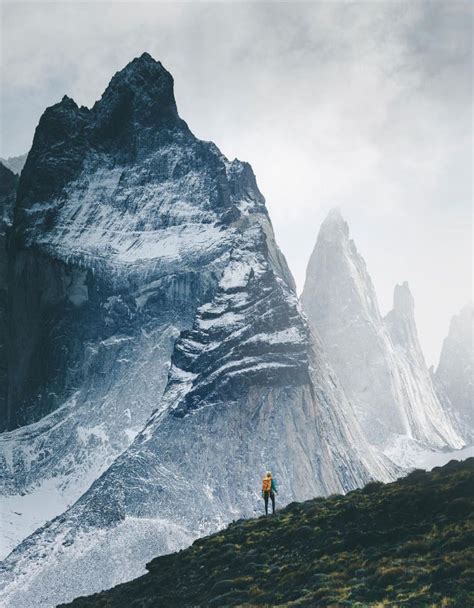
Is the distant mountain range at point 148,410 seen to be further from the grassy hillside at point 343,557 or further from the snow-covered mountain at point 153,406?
the grassy hillside at point 343,557

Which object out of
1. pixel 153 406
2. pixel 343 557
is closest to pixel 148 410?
pixel 153 406

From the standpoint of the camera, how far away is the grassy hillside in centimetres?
3400

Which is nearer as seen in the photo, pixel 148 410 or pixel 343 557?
pixel 343 557

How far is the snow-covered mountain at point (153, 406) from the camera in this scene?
415 ft

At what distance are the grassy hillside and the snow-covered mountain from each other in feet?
232

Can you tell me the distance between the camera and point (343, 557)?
40312 millimetres

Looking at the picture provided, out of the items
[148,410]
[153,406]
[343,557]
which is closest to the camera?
[343,557]

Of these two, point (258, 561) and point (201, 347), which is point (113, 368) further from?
point (258, 561)

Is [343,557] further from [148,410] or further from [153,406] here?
[153,406]


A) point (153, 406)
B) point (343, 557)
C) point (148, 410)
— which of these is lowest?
point (343, 557)

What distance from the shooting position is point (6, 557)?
126 meters

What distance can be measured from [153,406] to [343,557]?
457ft

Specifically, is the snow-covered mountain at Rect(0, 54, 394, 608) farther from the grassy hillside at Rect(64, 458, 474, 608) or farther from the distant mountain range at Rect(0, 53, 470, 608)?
the grassy hillside at Rect(64, 458, 474, 608)

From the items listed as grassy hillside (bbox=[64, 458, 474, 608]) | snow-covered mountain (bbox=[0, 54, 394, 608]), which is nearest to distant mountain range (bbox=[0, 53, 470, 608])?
snow-covered mountain (bbox=[0, 54, 394, 608])
